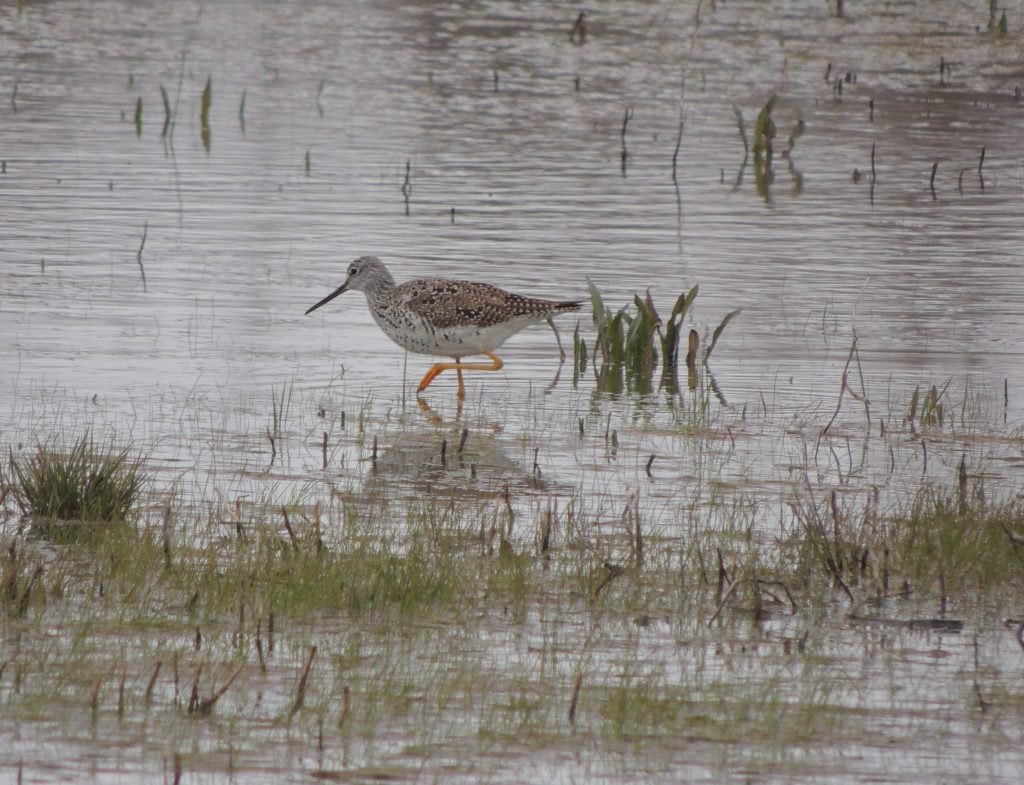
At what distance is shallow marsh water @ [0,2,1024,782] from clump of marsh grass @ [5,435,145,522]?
6.5 inches

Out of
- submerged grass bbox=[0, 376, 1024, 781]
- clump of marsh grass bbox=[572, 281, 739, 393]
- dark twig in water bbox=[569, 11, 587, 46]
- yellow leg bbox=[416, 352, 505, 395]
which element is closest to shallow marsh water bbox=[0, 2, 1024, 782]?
submerged grass bbox=[0, 376, 1024, 781]

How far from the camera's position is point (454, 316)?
1012 cm

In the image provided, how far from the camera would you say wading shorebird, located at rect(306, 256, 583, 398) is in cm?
1014

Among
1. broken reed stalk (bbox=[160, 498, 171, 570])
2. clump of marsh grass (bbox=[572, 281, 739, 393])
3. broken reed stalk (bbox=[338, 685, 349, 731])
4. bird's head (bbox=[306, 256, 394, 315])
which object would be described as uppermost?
bird's head (bbox=[306, 256, 394, 315])

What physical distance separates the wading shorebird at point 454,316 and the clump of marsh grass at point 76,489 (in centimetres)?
356

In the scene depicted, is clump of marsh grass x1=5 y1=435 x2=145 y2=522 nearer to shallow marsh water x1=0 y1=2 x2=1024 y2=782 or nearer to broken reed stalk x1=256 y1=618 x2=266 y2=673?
shallow marsh water x1=0 y1=2 x2=1024 y2=782

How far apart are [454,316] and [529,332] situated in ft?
8.08

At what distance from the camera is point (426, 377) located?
10406 millimetres

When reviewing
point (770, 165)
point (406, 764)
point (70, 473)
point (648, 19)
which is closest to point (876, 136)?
point (770, 165)

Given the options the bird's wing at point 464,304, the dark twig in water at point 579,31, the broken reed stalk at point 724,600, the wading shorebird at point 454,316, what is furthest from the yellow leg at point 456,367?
the dark twig in water at point 579,31

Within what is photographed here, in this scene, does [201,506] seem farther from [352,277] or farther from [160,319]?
[160,319]

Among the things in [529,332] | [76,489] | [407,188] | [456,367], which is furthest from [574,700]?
[407,188]

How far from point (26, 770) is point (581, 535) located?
112 inches

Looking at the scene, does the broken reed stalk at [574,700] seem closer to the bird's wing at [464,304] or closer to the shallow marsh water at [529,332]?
the shallow marsh water at [529,332]
